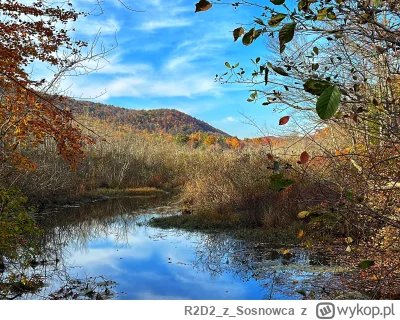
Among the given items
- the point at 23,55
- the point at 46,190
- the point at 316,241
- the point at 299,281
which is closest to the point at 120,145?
the point at 46,190

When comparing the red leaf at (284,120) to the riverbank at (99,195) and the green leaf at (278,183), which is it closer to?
the green leaf at (278,183)

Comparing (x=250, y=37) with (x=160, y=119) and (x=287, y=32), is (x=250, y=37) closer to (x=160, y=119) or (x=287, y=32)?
(x=287, y=32)

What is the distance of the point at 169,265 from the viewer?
6668 mm

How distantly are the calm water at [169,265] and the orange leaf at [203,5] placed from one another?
390cm

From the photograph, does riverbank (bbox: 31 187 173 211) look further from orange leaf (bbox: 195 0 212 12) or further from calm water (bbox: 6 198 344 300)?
orange leaf (bbox: 195 0 212 12)

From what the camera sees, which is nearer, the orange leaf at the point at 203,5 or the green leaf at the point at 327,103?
the green leaf at the point at 327,103

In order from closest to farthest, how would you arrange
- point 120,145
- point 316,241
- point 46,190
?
point 316,241 < point 46,190 < point 120,145

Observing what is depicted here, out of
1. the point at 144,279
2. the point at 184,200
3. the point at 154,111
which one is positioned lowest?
the point at 144,279

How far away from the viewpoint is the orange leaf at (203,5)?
4.26ft

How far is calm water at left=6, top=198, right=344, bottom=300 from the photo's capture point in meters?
5.30

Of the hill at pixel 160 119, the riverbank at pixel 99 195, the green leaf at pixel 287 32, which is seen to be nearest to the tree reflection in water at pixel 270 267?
the green leaf at pixel 287 32

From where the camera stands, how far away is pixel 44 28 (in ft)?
24.8
